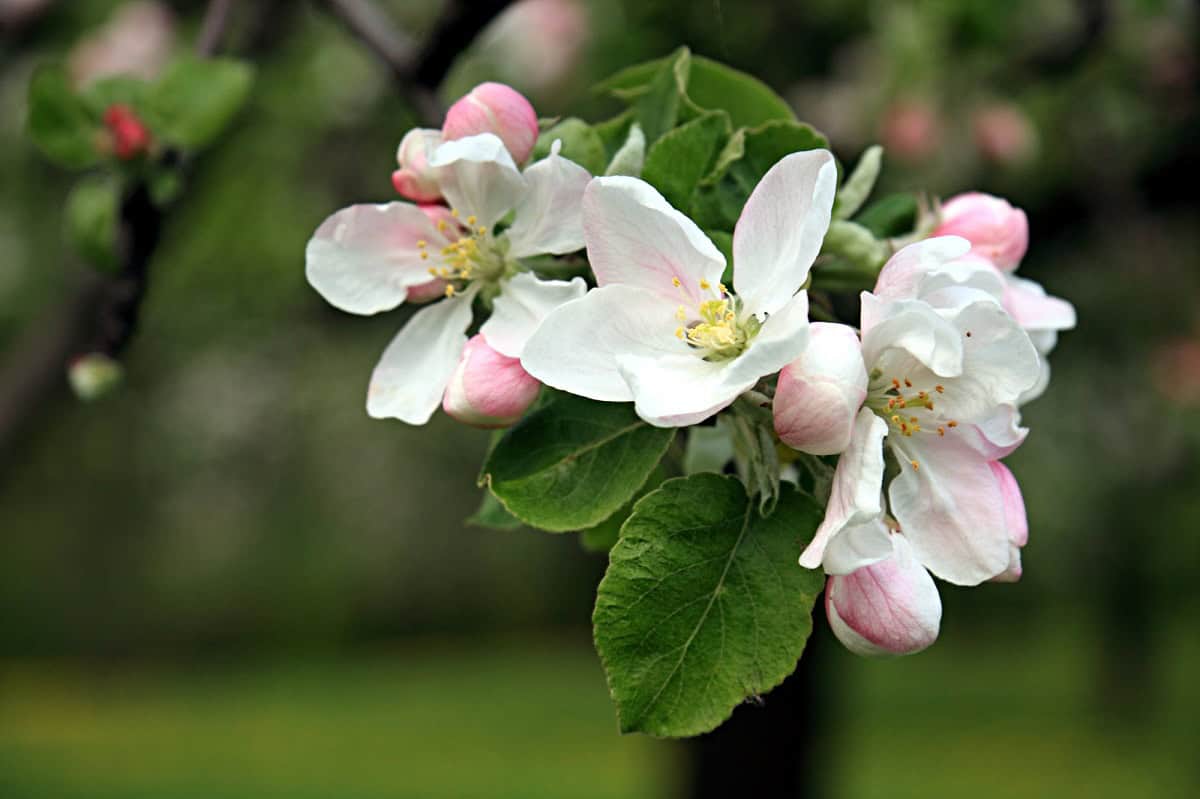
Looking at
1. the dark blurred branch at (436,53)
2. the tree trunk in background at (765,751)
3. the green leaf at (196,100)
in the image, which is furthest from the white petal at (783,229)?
the tree trunk in background at (765,751)

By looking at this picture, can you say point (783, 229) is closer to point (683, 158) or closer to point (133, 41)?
point (683, 158)

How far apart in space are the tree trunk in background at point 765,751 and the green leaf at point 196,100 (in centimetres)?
347

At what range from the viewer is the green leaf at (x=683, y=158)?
937 mm

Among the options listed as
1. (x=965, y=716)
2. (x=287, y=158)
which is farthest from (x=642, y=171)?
(x=965, y=716)

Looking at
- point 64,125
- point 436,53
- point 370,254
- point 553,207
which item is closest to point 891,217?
point 553,207

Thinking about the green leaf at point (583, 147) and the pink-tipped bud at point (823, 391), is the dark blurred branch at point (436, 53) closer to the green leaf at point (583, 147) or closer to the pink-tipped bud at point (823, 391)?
the green leaf at point (583, 147)

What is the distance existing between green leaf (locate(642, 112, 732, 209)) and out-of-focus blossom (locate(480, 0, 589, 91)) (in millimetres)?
3118

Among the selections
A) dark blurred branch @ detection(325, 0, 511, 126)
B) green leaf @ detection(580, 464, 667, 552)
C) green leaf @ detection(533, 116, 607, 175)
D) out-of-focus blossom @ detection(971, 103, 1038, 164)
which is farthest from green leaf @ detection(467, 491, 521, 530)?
out-of-focus blossom @ detection(971, 103, 1038, 164)

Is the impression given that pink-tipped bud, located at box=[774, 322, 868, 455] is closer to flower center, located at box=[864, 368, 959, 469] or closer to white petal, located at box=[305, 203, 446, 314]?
flower center, located at box=[864, 368, 959, 469]

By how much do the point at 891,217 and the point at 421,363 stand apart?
40cm

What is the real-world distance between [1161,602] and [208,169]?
9765 mm

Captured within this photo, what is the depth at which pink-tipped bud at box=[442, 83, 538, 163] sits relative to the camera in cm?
95

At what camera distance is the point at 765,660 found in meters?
0.83

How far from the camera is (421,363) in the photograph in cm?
102
